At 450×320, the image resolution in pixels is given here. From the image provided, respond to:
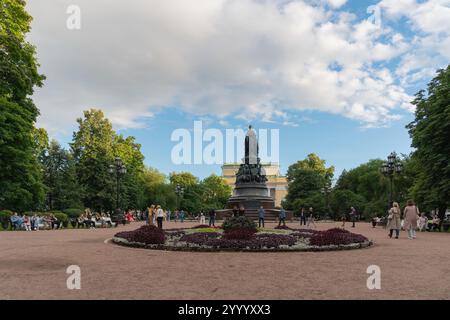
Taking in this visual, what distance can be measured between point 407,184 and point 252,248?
4525 cm

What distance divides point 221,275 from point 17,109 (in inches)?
1015

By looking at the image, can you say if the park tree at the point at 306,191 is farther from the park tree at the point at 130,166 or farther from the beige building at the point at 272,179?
the beige building at the point at 272,179

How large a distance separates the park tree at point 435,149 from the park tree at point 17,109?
95.1 feet

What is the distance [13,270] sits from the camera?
10.4 m

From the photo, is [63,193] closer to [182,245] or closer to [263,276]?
[182,245]

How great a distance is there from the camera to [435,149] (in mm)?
33062

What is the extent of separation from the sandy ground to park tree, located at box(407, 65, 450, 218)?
1942 cm

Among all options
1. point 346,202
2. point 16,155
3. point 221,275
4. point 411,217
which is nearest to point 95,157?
point 16,155

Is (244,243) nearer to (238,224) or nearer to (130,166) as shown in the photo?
(238,224)

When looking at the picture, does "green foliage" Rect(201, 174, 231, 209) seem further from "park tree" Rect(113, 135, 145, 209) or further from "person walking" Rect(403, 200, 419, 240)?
"person walking" Rect(403, 200, 419, 240)

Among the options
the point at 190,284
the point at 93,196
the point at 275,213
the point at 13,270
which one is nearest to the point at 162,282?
the point at 190,284

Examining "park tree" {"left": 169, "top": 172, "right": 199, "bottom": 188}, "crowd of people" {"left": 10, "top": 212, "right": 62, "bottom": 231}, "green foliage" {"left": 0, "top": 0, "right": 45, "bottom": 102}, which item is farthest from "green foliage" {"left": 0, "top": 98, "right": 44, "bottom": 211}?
"park tree" {"left": 169, "top": 172, "right": 199, "bottom": 188}

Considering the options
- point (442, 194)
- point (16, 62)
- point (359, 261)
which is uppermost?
point (16, 62)

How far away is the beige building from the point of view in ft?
457
